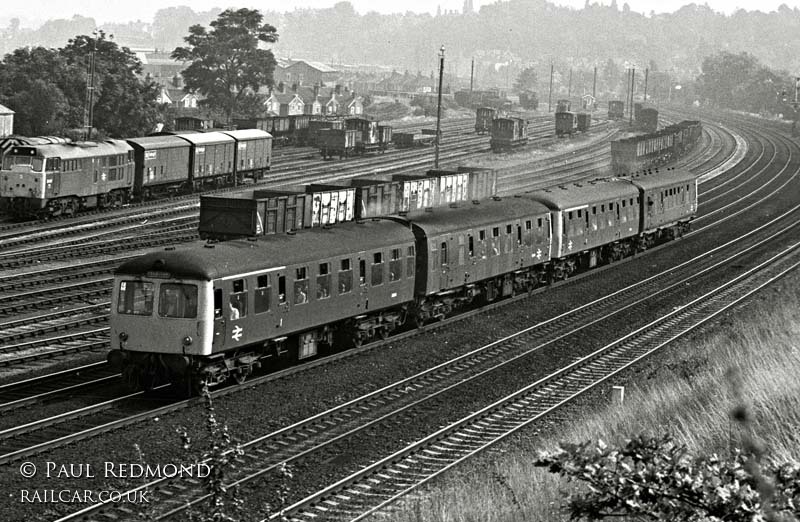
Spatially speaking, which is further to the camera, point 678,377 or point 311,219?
point 311,219

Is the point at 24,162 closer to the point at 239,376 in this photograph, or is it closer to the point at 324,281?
the point at 324,281

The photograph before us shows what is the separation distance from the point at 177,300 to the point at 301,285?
343 centimetres

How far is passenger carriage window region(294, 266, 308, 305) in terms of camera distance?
77.2 ft

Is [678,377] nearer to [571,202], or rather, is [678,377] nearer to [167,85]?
[571,202]

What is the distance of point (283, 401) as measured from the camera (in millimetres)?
21734

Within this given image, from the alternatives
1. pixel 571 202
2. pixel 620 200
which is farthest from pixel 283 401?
pixel 620 200

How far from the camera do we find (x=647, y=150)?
78.9 m

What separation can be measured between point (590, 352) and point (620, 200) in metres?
15.1

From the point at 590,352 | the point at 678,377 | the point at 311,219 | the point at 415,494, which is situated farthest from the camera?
the point at 311,219

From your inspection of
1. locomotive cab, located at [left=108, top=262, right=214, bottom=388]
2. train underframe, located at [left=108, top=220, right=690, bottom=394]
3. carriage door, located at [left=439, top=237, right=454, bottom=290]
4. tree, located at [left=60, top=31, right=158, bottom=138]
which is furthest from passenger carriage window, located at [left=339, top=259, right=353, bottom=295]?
tree, located at [left=60, top=31, right=158, bottom=138]

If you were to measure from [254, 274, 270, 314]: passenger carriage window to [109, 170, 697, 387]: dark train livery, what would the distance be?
20 millimetres

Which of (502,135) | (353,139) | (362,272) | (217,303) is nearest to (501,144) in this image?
(502,135)

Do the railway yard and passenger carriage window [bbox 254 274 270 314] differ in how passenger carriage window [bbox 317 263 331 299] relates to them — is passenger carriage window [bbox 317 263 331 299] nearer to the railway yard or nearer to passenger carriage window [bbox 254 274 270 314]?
the railway yard

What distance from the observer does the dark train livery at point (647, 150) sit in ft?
249
